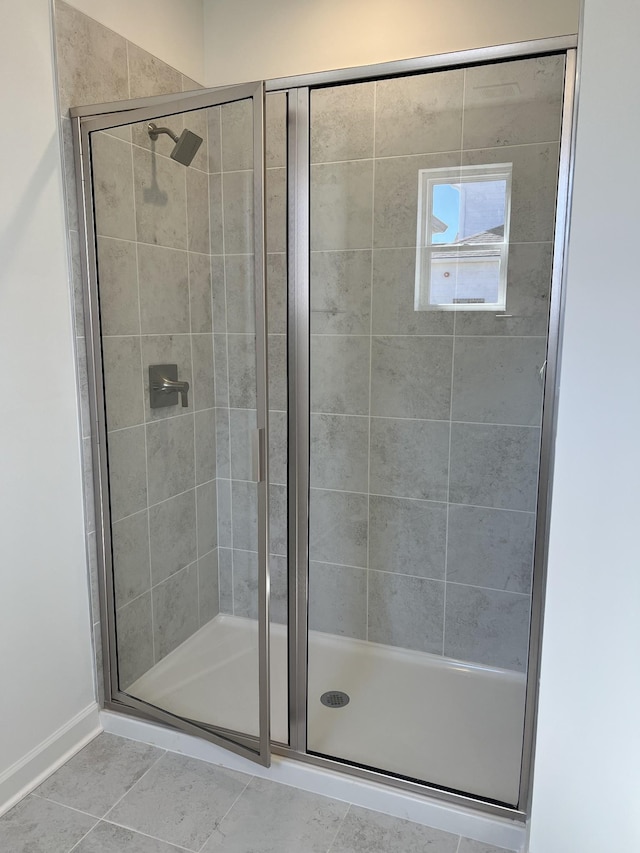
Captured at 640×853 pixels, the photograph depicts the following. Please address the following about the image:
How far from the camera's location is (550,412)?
59.4 inches

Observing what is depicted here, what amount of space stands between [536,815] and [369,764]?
55cm

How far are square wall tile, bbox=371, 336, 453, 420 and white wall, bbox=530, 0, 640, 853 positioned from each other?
98cm

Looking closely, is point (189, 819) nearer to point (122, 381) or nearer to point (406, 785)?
point (406, 785)

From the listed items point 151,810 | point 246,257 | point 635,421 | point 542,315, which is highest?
point 246,257

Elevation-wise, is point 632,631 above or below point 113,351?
below

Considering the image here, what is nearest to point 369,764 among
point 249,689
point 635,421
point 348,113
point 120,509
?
point 249,689

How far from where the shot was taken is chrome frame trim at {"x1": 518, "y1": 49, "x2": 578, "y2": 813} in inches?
55.9

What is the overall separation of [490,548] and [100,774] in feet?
4.97

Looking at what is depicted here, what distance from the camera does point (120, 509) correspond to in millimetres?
2043

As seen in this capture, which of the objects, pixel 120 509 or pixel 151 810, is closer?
pixel 151 810

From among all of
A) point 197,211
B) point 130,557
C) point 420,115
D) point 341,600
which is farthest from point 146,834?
point 420,115

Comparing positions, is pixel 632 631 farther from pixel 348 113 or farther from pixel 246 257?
pixel 348 113

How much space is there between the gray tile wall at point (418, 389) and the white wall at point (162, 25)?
0.76 m

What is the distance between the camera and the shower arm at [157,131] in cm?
177
